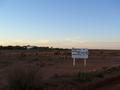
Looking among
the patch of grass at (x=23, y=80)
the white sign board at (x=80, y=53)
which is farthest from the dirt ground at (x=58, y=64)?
the patch of grass at (x=23, y=80)

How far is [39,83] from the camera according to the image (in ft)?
52.3

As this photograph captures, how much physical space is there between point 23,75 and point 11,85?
77 cm

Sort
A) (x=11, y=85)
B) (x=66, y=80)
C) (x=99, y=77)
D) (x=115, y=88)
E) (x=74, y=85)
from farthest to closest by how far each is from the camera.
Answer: (x=99, y=77)
(x=66, y=80)
(x=74, y=85)
(x=115, y=88)
(x=11, y=85)

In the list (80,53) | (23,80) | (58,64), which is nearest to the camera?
(23,80)

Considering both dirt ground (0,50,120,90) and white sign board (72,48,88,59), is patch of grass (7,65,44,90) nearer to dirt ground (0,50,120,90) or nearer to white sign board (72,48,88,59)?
dirt ground (0,50,120,90)

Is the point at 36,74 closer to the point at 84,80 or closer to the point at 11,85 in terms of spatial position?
the point at 11,85

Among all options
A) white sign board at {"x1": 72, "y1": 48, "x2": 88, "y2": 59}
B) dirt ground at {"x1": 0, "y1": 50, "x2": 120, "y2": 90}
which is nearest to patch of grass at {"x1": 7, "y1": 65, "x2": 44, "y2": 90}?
dirt ground at {"x1": 0, "y1": 50, "x2": 120, "y2": 90}

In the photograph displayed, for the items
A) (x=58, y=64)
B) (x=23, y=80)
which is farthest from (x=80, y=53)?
(x=23, y=80)

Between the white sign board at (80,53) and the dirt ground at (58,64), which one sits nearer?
the dirt ground at (58,64)

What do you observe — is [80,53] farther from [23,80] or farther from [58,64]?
[23,80]

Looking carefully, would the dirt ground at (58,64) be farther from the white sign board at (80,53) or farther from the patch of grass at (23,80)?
the patch of grass at (23,80)

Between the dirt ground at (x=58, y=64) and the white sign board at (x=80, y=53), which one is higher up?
the white sign board at (x=80, y=53)

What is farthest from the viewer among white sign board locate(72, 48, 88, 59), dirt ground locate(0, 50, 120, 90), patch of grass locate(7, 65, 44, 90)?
white sign board locate(72, 48, 88, 59)

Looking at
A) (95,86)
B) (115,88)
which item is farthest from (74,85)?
(115,88)
